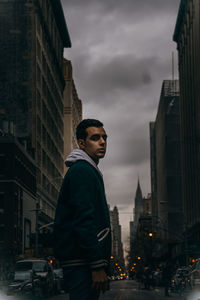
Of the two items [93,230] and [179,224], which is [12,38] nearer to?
[179,224]

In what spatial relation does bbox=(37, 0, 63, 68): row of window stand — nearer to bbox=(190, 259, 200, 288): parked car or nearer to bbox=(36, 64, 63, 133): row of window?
bbox=(36, 64, 63, 133): row of window

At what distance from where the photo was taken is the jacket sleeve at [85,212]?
4719 mm

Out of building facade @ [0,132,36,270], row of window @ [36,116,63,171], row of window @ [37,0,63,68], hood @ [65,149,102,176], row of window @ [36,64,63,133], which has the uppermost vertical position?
row of window @ [37,0,63,68]

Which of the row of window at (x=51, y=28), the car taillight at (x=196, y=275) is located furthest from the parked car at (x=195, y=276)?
the row of window at (x=51, y=28)

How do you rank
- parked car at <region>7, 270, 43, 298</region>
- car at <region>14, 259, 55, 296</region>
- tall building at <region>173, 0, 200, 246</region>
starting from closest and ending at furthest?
parked car at <region>7, 270, 43, 298</region> → car at <region>14, 259, 55, 296</region> → tall building at <region>173, 0, 200, 246</region>

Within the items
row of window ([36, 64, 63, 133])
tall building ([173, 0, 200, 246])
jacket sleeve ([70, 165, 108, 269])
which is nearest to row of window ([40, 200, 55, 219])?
row of window ([36, 64, 63, 133])

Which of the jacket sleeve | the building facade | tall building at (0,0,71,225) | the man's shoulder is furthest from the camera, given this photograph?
tall building at (0,0,71,225)

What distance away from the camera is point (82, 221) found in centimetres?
477

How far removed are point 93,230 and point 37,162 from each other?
79135 mm

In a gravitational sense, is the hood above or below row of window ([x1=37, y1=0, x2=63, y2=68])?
below

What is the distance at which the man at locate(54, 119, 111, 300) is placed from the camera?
4.74 m

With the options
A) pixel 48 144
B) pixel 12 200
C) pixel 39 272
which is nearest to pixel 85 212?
pixel 39 272

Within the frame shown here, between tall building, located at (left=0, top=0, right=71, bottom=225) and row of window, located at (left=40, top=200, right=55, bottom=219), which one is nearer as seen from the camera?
tall building, located at (left=0, top=0, right=71, bottom=225)

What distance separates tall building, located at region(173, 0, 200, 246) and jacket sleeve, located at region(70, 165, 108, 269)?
69.6 m
